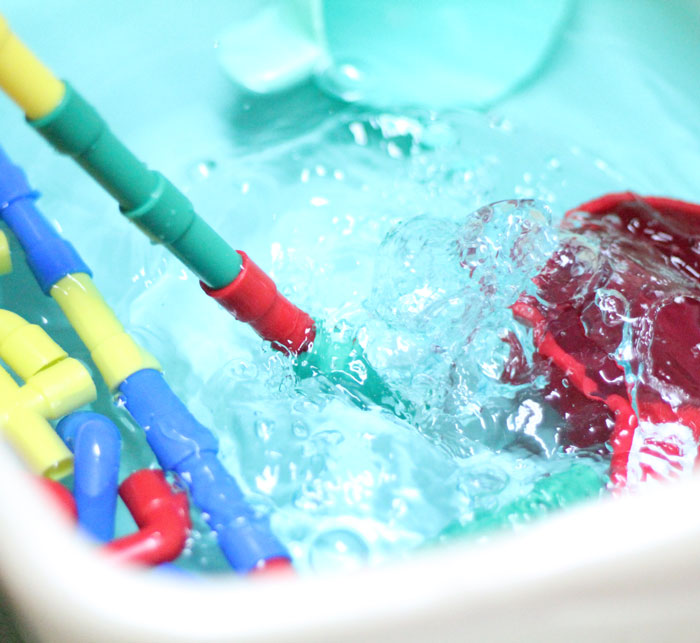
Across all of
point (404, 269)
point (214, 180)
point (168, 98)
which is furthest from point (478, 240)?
point (168, 98)

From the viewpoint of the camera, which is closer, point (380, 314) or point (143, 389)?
point (143, 389)

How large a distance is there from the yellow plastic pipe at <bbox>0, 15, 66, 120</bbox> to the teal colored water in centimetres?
29

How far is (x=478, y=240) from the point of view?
71cm

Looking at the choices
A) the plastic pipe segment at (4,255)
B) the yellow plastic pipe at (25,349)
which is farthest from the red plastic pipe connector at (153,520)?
the plastic pipe segment at (4,255)

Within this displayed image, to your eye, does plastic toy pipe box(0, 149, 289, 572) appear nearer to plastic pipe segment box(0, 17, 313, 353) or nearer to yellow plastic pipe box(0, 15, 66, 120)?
plastic pipe segment box(0, 17, 313, 353)

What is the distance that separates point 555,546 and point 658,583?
0.16 ft

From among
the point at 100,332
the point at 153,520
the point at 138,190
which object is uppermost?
the point at 138,190

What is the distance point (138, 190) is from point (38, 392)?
0.18 meters

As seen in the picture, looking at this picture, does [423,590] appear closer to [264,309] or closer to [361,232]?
[264,309]

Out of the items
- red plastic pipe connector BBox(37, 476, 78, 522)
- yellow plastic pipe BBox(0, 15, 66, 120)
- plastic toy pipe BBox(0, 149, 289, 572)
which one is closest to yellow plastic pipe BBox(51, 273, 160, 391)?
plastic toy pipe BBox(0, 149, 289, 572)

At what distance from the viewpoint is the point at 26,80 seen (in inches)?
16.1

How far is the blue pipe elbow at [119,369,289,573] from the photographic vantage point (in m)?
0.50

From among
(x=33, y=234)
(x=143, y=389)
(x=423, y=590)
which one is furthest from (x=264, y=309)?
(x=423, y=590)

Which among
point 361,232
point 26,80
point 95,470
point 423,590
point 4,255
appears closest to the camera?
point 423,590
